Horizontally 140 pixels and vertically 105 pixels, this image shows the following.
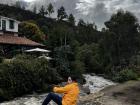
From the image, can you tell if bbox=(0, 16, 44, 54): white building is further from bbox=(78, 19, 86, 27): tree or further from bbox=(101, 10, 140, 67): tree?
bbox=(78, 19, 86, 27): tree

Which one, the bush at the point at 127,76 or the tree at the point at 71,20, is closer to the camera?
the bush at the point at 127,76

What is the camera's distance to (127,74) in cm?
3909

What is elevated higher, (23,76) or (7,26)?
(7,26)

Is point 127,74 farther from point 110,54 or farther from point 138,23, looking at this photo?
point 138,23

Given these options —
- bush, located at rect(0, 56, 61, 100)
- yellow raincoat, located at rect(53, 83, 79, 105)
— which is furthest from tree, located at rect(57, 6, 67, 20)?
yellow raincoat, located at rect(53, 83, 79, 105)

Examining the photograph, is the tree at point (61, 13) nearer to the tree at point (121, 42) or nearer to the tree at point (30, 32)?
the tree at point (30, 32)

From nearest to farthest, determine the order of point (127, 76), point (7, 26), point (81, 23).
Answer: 1. point (127, 76)
2. point (7, 26)
3. point (81, 23)

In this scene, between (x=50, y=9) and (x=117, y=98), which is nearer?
(x=117, y=98)

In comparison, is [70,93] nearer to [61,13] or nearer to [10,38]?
[10,38]

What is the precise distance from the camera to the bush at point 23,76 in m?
27.2

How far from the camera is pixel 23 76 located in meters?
29.0

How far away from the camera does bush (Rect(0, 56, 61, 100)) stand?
27.2 meters

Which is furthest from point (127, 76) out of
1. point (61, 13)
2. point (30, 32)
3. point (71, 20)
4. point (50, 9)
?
point (61, 13)

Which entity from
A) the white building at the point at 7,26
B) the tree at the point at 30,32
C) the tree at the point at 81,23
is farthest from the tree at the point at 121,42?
the tree at the point at 81,23
